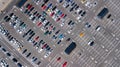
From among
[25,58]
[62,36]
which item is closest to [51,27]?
[62,36]

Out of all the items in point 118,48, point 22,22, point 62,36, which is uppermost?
point 22,22

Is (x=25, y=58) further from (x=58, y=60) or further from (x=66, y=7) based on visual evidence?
(x=66, y=7)

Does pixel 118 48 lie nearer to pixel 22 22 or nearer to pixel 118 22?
pixel 118 22

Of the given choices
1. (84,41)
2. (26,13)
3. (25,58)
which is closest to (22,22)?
(26,13)

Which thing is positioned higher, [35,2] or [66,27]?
[35,2]

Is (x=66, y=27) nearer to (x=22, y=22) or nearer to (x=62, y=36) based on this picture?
(x=62, y=36)

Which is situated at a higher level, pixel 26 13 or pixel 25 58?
pixel 26 13

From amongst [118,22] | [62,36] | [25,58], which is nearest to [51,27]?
[62,36]
